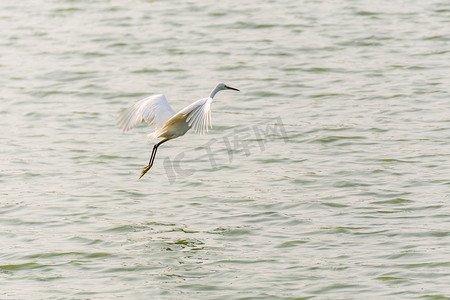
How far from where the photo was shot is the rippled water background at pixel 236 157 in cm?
757

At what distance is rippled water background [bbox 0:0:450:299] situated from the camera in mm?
7570

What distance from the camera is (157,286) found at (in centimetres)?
743

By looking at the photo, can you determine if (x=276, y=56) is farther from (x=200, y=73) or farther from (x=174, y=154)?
(x=174, y=154)

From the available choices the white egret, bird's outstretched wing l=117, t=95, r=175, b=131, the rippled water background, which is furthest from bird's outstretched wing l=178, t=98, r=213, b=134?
the rippled water background

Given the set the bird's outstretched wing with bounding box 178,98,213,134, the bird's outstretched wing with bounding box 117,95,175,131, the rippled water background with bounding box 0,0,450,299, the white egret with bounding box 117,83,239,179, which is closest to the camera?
the rippled water background with bounding box 0,0,450,299

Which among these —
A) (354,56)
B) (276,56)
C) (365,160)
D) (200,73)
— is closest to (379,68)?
(354,56)

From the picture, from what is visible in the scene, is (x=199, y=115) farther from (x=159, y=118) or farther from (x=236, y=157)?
(x=236, y=157)

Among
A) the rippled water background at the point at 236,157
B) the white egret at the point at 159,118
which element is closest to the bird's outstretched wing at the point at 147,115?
the white egret at the point at 159,118

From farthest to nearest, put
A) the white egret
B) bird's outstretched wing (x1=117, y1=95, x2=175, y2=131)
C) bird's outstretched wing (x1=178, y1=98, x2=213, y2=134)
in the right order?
1. bird's outstretched wing (x1=117, y1=95, x2=175, y2=131)
2. the white egret
3. bird's outstretched wing (x1=178, y1=98, x2=213, y2=134)

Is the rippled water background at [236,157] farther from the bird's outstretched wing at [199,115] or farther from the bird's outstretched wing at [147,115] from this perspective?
the bird's outstretched wing at [199,115]

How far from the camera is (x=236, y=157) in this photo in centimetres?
1070

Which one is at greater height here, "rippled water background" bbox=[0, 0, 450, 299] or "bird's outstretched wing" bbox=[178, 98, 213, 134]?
"bird's outstretched wing" bbox=[178, 98, 213, 134]

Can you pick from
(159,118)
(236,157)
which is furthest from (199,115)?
(236,157)

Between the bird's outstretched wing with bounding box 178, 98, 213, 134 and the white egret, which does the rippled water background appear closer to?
the white egret
